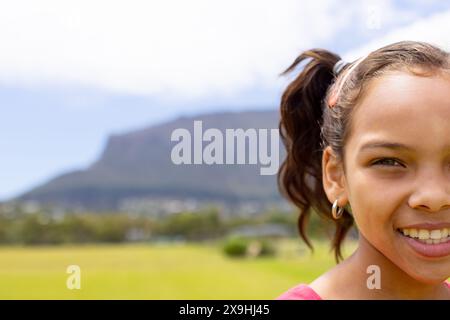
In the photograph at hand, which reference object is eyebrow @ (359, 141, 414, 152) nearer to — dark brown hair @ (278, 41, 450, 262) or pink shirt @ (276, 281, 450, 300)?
dark brown hair @ (278, 41, 450, 262)

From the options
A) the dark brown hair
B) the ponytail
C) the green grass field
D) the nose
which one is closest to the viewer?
the nose

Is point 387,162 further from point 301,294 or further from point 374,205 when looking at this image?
point 301,294

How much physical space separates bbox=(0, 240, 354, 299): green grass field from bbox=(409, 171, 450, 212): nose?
67.8 ft

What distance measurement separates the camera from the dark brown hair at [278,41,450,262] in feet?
4.23

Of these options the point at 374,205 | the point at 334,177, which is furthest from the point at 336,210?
the point at 374,205

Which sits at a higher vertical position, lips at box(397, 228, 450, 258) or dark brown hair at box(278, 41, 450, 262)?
dark brown hair at box(278, 41, 450, 262)

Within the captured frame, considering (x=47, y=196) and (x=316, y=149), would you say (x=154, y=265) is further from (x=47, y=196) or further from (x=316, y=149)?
(x=316, y=149)

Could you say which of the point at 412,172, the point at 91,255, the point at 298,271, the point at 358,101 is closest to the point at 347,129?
the point at 358,101

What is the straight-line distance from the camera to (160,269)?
30.9 m

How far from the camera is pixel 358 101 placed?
1292 millimetres

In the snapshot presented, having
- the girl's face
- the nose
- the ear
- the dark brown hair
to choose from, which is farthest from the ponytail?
the nose

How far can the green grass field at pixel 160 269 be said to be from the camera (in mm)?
23094

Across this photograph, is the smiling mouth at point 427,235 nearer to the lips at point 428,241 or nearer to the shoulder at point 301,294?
the lips at point 428,241

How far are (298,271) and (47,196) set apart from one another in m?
18.8
